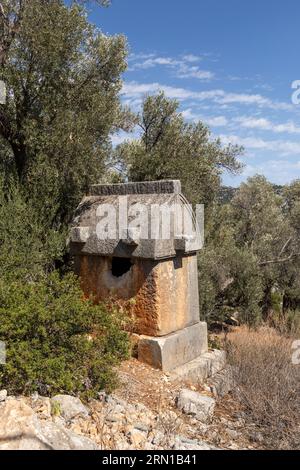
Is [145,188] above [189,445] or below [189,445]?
above

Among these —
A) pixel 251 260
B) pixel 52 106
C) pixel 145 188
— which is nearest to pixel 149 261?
pixel 145 188

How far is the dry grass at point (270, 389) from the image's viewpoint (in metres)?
4.88

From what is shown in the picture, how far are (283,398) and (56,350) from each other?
299 cm

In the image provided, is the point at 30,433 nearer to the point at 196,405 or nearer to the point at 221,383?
the point at 196,405

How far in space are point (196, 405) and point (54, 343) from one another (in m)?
1.92

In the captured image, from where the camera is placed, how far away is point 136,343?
239 inches

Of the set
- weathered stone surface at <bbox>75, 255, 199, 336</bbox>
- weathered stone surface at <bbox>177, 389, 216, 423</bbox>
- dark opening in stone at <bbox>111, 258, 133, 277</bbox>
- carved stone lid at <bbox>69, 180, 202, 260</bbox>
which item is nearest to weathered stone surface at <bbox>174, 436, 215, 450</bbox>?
weathered stone surface at <bbox>177, 389, 216, 423</bbox>

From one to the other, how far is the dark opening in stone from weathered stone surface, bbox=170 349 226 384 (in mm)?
1636

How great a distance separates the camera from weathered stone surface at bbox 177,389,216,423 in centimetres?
513

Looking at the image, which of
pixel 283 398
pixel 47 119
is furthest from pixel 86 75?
pixel 283 398

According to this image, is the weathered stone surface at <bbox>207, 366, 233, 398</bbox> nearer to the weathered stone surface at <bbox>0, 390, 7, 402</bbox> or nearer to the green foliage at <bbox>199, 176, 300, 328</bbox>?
the weathered stone surface at <bbox>0, 390, 7, 402</bbox>

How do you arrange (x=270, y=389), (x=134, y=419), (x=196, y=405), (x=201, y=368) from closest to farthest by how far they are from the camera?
1. (x=134, y=419)
2. (x=196, y=405)
3. (x=270, y=389)
4. (x=201, y=368)

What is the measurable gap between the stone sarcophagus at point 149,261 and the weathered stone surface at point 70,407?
5.72ft

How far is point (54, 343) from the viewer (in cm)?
Result: 484
